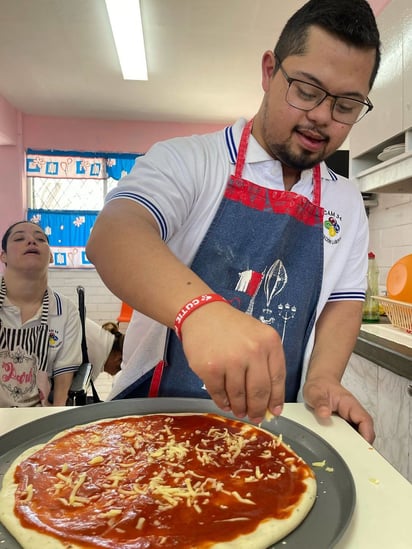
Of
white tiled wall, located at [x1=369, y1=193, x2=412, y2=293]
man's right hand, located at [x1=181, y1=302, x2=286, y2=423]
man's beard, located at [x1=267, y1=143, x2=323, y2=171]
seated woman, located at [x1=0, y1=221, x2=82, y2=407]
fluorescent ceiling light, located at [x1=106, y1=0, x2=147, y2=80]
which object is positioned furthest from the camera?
fluorescent ceiling light, located at [x1=106, y1=0, x2=147, y2=80]

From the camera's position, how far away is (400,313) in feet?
6.86

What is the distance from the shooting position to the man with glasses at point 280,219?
995 mm

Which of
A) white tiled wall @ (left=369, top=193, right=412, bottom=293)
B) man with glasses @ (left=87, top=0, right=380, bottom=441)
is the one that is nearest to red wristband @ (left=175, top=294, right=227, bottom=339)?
man with glasses @ (left=87, top=0, right=380, bottom=441)

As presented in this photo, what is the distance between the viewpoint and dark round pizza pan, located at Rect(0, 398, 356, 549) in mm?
599

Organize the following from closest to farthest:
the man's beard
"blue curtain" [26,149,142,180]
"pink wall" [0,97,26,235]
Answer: the man's beard, "pink wall" [0,97,26,235], "blue curtain" [26,149,142,180]

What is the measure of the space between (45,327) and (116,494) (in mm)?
1686

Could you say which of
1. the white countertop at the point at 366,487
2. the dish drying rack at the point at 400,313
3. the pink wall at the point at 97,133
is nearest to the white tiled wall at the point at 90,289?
the pink wall at the point at 97,133

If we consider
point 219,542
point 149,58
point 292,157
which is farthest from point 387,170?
point 149,58

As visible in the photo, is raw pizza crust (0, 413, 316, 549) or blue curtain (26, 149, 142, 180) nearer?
raw pizza crust (0, 413, 316, 549)

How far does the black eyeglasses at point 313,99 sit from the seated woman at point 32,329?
170 centimetres

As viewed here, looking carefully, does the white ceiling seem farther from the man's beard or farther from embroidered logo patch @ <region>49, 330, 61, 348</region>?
the man's beard

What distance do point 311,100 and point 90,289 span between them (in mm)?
5598

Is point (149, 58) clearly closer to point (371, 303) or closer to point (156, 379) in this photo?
point (371, 303)

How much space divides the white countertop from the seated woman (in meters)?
1.20
